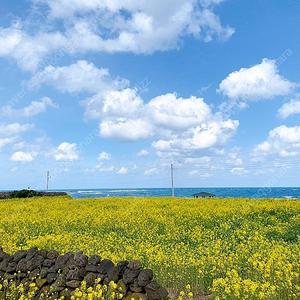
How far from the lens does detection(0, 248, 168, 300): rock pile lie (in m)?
5.08

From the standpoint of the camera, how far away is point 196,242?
9703 millimetres

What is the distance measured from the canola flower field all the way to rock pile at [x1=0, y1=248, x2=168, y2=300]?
61 centimetres

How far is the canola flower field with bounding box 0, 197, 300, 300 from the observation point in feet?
19.4

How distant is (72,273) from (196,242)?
16.0ft

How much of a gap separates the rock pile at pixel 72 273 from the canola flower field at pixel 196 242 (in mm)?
607

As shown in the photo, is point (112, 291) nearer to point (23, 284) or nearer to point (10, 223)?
point (23, 284)

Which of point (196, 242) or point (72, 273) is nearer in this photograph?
point (72, 273)

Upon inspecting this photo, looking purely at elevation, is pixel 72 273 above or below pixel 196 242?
above

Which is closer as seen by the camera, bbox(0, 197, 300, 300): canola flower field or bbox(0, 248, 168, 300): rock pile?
bbox(0, 248, 168, 300): rock pile

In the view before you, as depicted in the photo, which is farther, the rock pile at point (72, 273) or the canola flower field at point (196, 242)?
the canola flower field at point (196, 242)

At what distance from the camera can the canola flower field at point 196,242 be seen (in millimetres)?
5910

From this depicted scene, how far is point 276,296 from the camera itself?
538cm

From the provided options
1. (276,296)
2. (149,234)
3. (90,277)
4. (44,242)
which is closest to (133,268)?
(90,277)

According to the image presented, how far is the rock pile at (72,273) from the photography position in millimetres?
5082
